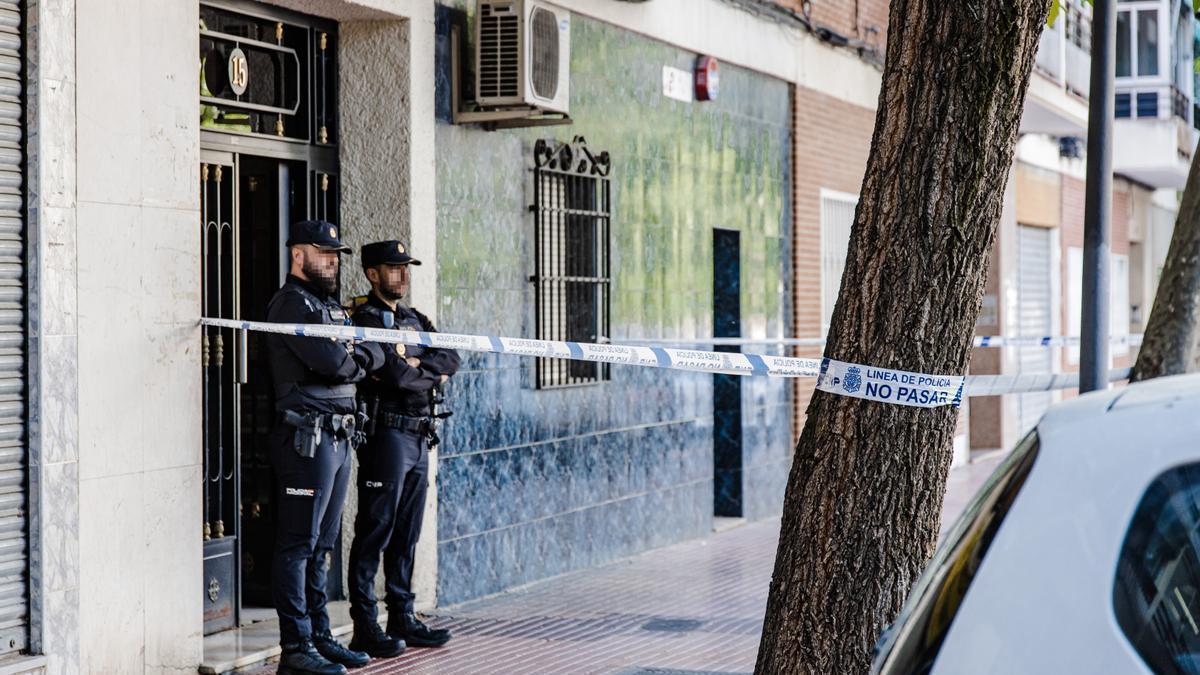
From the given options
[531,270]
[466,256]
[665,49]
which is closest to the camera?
[466,256]

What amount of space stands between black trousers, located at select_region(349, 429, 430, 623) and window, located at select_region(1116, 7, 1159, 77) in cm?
2134

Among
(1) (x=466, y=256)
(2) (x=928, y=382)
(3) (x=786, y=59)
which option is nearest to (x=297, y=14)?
(1) (x=466, y=256)

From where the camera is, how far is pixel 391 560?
8.10 m

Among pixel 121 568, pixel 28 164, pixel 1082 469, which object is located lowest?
pixel 121 568

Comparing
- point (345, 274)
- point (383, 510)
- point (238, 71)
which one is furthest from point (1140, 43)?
point (383, 510)

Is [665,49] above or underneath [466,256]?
above

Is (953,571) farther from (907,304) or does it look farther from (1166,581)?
(907,304)

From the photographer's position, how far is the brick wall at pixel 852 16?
1426 centimetres

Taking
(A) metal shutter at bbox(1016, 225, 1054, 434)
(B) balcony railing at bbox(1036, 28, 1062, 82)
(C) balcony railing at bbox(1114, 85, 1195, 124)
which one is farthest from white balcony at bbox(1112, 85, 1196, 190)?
(B) balcony railing at bbox(1036, 28, 1062, 82)

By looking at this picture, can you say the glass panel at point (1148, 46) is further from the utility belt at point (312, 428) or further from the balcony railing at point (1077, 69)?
the utility belt at point (312, 428)

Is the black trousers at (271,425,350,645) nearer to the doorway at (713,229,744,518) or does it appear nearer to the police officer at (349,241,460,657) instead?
the police officer at (349,241,460,657)

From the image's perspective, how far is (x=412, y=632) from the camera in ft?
26.6

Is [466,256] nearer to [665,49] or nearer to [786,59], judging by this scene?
[665,49]

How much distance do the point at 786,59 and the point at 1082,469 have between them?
11408mm
